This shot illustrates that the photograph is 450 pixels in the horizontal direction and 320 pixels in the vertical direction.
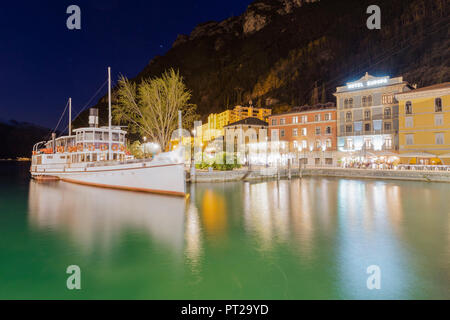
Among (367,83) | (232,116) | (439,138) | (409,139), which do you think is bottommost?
(439,138)

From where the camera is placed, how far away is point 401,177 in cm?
3225

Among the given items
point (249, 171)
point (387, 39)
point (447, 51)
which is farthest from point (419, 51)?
point (249, 171)

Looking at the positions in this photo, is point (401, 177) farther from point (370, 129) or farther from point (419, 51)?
point (419, 51)

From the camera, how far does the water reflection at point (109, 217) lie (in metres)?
11.8

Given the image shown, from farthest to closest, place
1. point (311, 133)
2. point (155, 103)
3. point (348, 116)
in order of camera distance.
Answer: point (311, 133) < point (348, 116) < point (155, 103)

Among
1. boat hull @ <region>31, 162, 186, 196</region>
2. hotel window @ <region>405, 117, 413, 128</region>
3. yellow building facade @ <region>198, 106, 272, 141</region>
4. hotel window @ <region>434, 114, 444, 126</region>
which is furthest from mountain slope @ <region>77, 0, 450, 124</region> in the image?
boat hull @ <region>31, 162, 186, 196</region>

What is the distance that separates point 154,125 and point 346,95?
33.0 metres

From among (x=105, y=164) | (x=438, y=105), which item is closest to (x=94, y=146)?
(x=105, y=164)

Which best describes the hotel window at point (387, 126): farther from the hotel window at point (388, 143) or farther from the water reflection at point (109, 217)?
the water reflection at point (109, 217)

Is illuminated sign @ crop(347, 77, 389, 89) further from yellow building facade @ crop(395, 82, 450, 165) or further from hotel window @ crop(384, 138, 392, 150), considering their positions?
hotel window @ crop(384, 138, 392, 150)

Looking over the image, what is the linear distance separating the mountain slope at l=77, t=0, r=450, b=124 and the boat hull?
268ft

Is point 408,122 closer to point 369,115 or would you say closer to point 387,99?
point 387,99

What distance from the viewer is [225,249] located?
1013 cm

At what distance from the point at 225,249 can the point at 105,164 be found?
19.5 m
